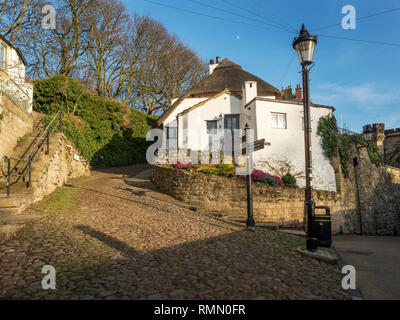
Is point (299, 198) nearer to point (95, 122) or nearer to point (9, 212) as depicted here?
point (9, 212)

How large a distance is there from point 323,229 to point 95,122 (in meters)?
17.9

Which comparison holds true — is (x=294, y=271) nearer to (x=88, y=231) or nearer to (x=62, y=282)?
(x=62, y=282)

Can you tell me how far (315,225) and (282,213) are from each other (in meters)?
5.60

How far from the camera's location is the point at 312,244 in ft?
18.5

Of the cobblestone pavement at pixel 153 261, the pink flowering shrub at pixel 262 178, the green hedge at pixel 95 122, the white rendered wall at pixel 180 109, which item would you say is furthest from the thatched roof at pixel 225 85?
the cobblestone pavement at pixel 153 261

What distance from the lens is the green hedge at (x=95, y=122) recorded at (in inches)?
669

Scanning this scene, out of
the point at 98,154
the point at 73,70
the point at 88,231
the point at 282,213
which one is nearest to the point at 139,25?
the point at 73,70

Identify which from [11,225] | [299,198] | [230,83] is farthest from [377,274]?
[230,83]

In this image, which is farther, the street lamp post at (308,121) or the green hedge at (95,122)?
the green hedge at (95,122)

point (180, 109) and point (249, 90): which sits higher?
point (249, 90)

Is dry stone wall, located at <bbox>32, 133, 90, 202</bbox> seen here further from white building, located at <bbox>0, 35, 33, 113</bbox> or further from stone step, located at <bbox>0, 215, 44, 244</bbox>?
white building, located at <bbox>0, 35, 33, 113</bbox>

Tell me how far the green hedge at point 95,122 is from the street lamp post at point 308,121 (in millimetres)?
14572

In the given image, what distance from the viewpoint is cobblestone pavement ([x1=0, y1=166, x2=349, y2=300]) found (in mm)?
3244

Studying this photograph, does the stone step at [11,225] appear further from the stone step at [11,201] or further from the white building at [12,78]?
the white building at [12,78]
